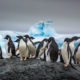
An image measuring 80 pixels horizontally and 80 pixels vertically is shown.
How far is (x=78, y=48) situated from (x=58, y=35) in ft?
3.65

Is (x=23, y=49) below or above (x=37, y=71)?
above

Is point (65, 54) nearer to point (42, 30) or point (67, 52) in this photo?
point (67, 52)

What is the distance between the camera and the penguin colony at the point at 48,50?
2.31 m

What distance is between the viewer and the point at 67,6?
3.72 metres

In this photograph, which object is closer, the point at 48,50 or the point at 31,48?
the point at 48,50

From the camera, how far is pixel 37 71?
209 centimetres

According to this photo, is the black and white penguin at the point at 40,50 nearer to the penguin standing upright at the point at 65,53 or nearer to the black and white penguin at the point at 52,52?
the black and white penguin at the point at 52,52

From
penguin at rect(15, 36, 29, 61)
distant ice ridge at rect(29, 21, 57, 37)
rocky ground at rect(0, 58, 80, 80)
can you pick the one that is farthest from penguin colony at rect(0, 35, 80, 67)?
distant ice ridge at rect(29, 21, 57, 37)

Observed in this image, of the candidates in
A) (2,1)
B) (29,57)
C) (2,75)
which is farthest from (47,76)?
(2,1)

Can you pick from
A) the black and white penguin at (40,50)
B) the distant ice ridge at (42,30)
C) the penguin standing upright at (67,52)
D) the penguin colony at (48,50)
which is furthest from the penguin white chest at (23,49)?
the distant ice ridge at (42,30)

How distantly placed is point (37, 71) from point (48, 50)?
1.15ft

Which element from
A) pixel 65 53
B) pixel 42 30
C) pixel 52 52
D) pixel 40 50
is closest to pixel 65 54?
pixel 65 53

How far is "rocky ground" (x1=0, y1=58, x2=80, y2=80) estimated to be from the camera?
79.7 inches

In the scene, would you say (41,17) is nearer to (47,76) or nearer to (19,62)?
(19,62)
